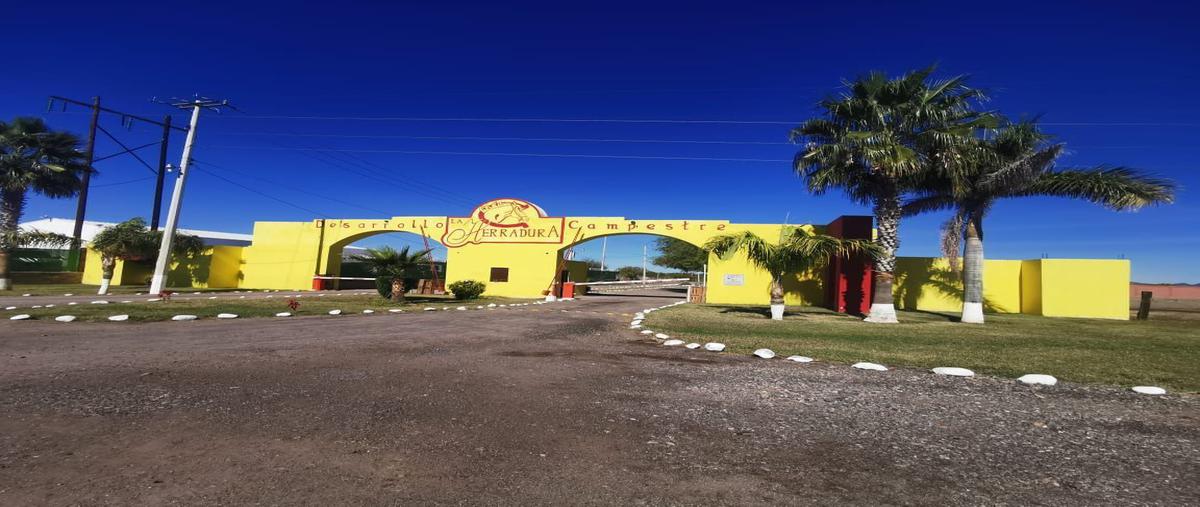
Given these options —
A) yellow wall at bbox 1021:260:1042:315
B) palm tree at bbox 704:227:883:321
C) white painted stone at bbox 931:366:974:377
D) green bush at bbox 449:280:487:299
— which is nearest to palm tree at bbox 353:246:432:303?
green bush at bbox 449:280:487:299

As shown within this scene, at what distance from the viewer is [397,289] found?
20797 mm

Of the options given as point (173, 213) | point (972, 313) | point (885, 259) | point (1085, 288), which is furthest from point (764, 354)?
point (173, 213)

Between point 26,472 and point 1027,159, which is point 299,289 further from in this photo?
point 1027,159

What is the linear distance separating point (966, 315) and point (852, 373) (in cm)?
1297

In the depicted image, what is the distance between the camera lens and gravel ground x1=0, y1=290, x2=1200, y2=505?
3.14 metres

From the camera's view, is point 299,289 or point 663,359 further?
point 299,289

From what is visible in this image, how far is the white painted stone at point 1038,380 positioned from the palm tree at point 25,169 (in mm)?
38396

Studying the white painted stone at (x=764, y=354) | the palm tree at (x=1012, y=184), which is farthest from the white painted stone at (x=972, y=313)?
the white painted stone at (x=764, y=354)

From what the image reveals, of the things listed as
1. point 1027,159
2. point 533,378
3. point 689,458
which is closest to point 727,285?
point 1027,159

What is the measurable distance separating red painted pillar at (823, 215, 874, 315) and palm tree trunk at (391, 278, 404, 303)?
17.2 meters

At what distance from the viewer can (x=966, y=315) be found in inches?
671

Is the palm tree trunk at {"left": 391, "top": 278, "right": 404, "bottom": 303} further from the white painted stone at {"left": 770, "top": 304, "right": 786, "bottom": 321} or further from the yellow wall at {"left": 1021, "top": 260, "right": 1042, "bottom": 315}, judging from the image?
the yellow wall at {"left": 1021, "top": 260, "right": 1042, "bottom": 315}

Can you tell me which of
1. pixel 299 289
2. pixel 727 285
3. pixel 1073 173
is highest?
pixel 1073 173

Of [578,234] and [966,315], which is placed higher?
[578,234]
